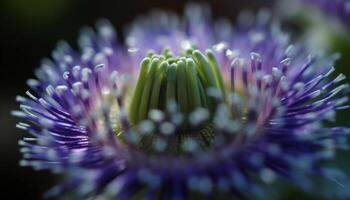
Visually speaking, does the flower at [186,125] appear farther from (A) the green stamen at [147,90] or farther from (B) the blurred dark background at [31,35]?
(B) the blurred dark background at [31,35]

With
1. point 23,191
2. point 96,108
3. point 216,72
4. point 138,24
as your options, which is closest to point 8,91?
point 23,191

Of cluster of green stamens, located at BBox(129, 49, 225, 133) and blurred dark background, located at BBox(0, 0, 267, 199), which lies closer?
cluster of green stamens, located at BBox(129, 49, 225, 133)

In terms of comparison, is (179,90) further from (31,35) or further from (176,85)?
(31,35)

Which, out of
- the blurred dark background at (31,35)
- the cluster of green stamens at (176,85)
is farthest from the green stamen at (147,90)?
the blurred dark background at (31,35)

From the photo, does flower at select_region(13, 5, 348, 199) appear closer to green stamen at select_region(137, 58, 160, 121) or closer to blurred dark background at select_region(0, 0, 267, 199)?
green stamen at select_region(137, 58, 160, 121)

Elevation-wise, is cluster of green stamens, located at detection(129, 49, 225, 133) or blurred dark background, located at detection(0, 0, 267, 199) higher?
blurred dark background, located at detection(0, 0, 267, 199)

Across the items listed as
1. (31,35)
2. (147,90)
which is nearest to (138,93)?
(147,90)

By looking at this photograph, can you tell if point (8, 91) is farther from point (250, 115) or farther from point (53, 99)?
point (250, 115)

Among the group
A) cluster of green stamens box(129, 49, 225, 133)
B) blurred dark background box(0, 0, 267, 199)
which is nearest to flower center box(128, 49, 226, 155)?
cluster of green stamens box(129, 49, 225, 133)
